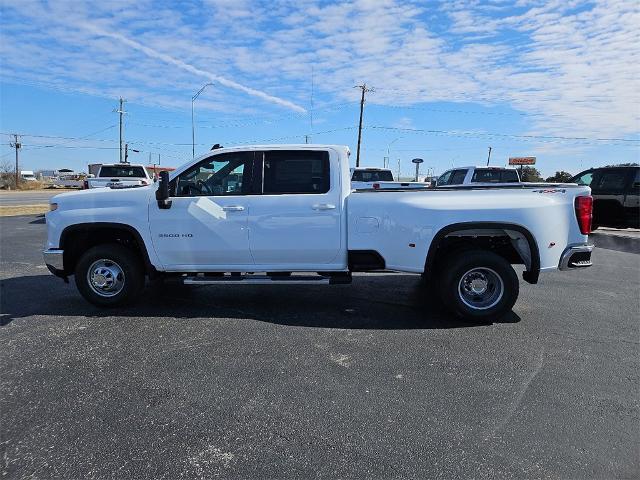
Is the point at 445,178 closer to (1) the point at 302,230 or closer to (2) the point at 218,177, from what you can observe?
(1) the point at 302,230

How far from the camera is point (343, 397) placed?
3.49 m

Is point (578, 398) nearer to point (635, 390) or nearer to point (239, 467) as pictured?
point (635, 390)

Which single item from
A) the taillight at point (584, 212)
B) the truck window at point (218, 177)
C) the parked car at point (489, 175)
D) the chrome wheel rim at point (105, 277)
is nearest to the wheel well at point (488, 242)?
the taillight at point (584, 212)

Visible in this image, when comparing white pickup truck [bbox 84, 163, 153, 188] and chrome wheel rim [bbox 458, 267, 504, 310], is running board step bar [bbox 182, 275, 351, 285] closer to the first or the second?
chrome wheel rim [bbox 458, 267, 504, 310]

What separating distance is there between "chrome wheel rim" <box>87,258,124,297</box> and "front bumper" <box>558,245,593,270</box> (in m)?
5.27

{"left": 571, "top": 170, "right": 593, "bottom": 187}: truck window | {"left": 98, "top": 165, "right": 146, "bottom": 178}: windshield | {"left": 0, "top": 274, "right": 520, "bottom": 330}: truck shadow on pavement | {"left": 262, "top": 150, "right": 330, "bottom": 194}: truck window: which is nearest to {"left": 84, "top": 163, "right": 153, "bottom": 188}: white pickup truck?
{"left": 98, "top": 165, "right": 146, "bottom": 178}: windshield

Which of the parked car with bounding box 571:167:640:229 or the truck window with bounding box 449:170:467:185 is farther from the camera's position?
the truck window with bounding box 449:170:467:185

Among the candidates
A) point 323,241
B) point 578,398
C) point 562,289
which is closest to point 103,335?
point 323,241

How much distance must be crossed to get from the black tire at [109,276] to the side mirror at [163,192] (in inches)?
32.5

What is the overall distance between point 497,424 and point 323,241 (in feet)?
9.36

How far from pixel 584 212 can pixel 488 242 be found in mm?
1095

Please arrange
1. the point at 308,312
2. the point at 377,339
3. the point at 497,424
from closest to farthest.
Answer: the point at 497,424 < the point at 377,339 < the point at 308,312

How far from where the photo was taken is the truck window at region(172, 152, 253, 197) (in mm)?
5586

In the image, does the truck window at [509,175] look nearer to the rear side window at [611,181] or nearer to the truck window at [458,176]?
the truck window at [458,176]
